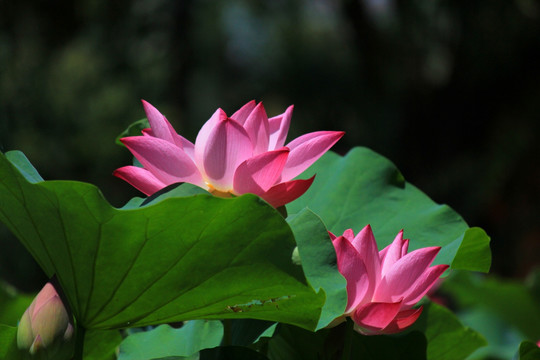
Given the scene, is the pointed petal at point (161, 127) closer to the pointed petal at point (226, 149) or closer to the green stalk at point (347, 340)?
the pointed petal at point (226, 149)

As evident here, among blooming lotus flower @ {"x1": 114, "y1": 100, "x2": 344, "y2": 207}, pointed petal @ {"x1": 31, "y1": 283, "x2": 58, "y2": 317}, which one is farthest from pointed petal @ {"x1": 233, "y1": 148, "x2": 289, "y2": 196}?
pointed petal @ {"x1": 31, "y1": 283, "x2": 58, "y2": 317}

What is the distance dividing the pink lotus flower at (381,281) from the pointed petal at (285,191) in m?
0.03

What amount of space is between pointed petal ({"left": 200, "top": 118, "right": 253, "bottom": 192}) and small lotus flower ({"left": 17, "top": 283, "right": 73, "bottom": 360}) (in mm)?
96

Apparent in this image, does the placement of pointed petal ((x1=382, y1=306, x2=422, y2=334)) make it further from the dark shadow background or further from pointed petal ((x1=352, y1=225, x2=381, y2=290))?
the dark shadow background

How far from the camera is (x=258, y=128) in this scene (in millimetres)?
339

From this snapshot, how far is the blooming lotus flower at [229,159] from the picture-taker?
0.32m

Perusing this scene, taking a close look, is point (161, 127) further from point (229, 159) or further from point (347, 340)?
point (347, 340)

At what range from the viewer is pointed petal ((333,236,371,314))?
31 cm

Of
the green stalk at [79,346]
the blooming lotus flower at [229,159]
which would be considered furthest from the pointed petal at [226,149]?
the green stalk at [79,346]

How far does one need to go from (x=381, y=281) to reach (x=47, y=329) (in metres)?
0.16

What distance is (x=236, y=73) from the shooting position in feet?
22.6

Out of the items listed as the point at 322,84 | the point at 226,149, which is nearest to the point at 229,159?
the point at 226,149

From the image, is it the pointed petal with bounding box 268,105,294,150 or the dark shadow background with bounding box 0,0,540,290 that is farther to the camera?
the dark shadow background with bounding box 0,0,540,290

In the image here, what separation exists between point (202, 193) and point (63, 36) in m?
5.66
